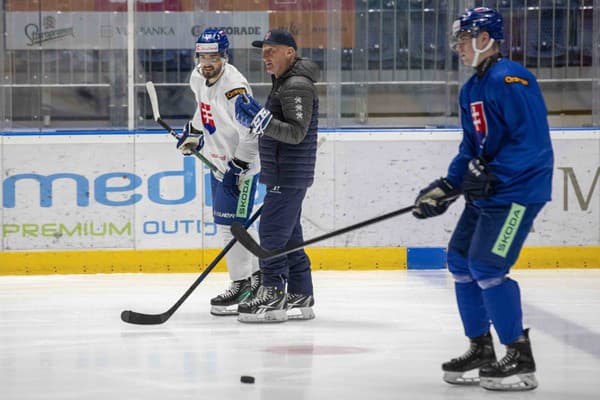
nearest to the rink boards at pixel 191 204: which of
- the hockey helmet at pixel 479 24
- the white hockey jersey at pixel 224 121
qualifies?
the white hockey jersey at pixel 224 121

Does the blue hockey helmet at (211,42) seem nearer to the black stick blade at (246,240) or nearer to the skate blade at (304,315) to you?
the black stick blade at (246,240)

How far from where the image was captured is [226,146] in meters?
5.57

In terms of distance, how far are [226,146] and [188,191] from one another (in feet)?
6.15

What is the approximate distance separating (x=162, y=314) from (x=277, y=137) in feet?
3.21

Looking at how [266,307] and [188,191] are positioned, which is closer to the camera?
[266,307]

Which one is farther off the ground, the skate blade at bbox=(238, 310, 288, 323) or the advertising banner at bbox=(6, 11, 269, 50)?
the advertising banner at bbox=(6, 11, 269, 50)

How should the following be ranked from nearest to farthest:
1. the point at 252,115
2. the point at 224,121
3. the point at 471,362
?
the point at 471,362, the point at 252,115, the point at 224,121

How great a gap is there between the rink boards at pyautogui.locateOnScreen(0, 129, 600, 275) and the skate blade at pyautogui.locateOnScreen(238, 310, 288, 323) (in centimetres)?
202

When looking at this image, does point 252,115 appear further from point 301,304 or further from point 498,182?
point 498,182

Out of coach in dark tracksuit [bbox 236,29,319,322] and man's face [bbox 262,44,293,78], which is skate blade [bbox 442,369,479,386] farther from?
man's face [bbox 262,44,293,78]

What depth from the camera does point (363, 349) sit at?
464 centimetres

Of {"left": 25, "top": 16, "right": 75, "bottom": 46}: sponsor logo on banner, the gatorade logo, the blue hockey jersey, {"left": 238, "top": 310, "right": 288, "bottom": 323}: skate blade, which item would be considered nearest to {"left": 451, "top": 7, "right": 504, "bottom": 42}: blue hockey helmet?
the blue hockey jersey

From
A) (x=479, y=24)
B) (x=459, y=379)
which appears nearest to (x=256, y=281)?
(x=459, y=379)

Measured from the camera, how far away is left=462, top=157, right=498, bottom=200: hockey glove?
367 centimetres
